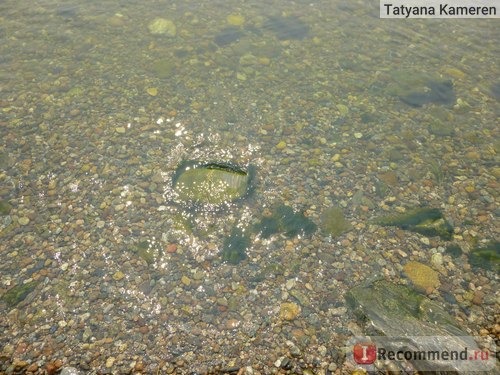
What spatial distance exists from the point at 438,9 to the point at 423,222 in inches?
423


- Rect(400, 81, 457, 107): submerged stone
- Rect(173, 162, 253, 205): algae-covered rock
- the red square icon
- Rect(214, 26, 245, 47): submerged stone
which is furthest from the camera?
Rect(214, 26, 245, 47): submerged stone

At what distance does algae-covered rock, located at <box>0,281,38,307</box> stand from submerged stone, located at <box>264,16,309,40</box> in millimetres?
10196

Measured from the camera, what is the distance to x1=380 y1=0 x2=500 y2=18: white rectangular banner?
13570 mm

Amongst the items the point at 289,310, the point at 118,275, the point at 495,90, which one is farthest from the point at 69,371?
the point at 495,90

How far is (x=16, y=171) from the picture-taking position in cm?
790

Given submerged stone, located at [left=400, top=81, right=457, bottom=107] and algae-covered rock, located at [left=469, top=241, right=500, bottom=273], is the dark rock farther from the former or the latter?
submerged stone, located at [left=400, top=81, right=457, bottom=107]

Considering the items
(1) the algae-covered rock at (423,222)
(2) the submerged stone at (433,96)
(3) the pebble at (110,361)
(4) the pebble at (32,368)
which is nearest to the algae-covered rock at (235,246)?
(3) the pebble at (110,361)

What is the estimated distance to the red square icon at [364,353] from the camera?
5.43 meters

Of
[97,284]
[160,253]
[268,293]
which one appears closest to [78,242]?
[97,284]

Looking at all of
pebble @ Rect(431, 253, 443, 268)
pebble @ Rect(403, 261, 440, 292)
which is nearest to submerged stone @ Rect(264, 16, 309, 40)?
pebble @ Rect(431, 253, 443, 268)

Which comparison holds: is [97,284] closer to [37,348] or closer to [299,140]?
[37,348]

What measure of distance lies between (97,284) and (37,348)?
1234 millimetres

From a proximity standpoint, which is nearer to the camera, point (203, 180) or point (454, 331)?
point (454, 331)

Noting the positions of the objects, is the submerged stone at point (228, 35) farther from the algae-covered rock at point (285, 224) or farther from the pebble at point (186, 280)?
the pebble at point (186, 280)
